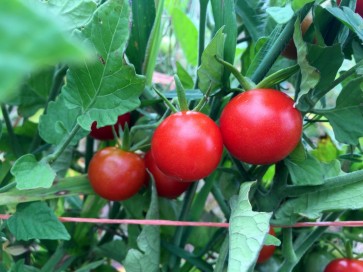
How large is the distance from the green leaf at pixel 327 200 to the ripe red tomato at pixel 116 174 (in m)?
0.15

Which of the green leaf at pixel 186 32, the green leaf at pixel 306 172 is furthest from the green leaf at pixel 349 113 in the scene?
the green leaf at pixel 186 32

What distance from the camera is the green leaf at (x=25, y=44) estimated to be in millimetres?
66

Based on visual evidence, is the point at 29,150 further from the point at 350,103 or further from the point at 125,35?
the point at 350,103

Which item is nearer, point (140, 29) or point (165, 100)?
point (165, 100)

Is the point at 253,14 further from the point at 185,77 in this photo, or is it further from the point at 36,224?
the point at 36,224

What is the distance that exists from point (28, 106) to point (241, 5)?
287 mm

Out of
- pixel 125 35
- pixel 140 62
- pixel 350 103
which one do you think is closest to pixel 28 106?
pixel 140 62

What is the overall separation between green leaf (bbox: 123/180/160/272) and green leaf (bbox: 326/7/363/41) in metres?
0.24

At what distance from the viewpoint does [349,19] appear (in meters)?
0.35

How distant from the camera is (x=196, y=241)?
621mm

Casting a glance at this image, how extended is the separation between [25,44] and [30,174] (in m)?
0.34

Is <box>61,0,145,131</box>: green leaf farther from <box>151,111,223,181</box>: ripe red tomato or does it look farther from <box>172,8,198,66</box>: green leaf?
<box>172,8,198,66</box>: green leaf

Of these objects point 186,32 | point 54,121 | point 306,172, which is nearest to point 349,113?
point 306,172

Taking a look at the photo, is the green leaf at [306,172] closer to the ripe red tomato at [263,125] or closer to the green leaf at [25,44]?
the ripe red tomato at [263,125]
